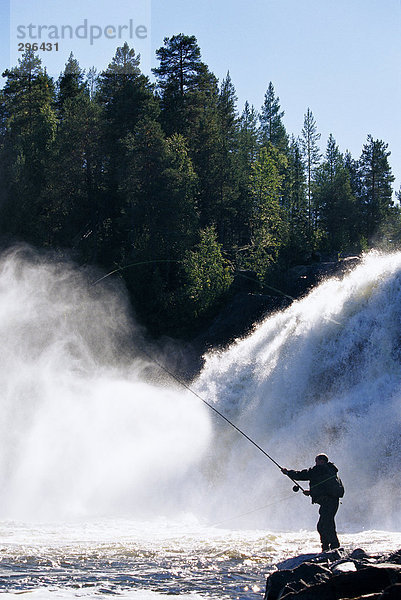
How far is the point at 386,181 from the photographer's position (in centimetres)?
6506

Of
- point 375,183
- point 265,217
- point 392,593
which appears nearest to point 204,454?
point 392,593

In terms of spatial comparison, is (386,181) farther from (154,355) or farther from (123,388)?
(123,388)

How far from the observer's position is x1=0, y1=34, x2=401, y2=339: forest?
4409cm

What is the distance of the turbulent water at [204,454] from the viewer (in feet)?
48.7

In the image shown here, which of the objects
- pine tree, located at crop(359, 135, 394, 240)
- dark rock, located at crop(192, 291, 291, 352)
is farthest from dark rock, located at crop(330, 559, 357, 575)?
pine tree, located at crop(359, 135, 394, 240)

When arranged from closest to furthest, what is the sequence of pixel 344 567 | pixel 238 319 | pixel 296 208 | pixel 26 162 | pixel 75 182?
pixel 344 567, pixel 238 319, pixel 75 182, pixel 26 162, pixel 296 208

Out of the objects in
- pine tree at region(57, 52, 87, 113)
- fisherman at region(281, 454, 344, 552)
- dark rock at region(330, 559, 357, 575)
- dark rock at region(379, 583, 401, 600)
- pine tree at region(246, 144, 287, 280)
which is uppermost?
pine tree at region(57, 52, 87, 113)

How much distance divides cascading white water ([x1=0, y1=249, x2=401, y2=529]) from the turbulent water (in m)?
0.05

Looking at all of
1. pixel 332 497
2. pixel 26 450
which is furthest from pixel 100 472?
pixel 332 497

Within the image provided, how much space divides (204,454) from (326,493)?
10660mm

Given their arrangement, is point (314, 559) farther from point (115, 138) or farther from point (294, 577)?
point (115, 138)

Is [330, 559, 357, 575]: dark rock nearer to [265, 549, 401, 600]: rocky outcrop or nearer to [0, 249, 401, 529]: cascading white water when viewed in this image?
[265, 549, 401, 600]: rocky outcrop

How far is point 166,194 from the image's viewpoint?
44.2 m

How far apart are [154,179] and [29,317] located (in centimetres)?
1251
